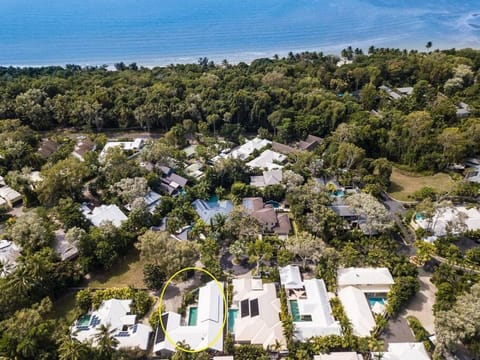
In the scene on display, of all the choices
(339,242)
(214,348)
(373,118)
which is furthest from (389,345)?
(373,118)

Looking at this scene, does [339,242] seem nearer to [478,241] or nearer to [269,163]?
[478,241]

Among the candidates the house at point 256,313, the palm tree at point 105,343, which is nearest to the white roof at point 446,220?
the house at point 256,313

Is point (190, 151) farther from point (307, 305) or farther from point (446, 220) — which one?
point (446, 220)

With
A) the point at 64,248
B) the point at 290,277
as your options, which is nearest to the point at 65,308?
the point at 64,248

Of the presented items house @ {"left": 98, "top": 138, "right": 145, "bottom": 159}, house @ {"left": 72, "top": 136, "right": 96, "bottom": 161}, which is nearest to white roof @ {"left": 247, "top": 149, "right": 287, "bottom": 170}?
house @ {"left": 98, "top": 138, "right": 145, "bottom": 159}

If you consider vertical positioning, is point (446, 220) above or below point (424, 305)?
above
